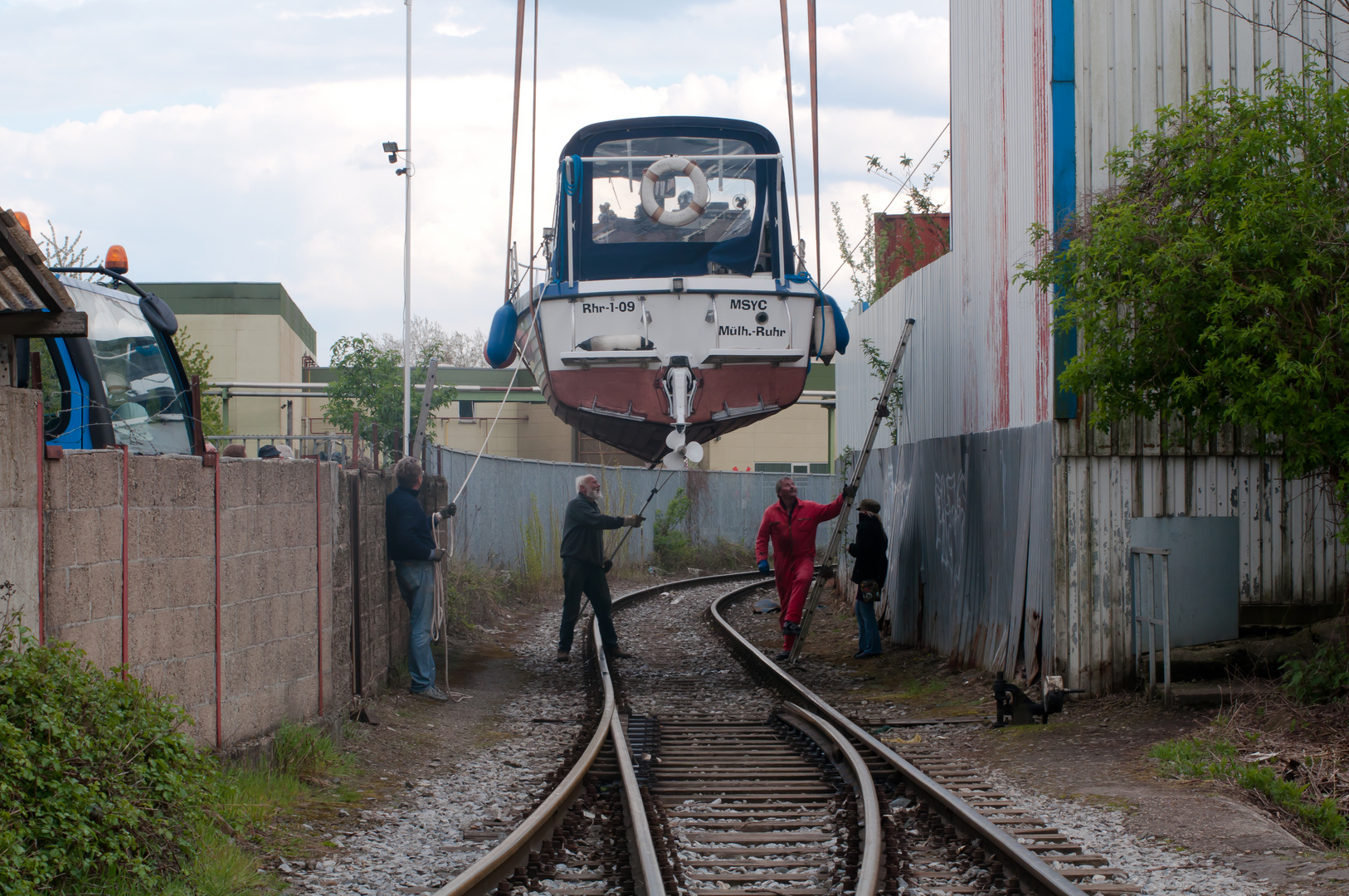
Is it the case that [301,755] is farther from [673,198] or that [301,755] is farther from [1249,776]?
[673,198]

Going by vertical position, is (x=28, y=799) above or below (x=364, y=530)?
below

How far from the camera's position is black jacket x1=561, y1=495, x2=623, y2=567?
501 inches

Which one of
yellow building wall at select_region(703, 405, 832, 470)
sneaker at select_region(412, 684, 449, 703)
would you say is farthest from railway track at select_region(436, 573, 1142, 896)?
yellow building wall at select_region(703, 405, 832, 470)

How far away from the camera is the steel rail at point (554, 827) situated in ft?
16.7

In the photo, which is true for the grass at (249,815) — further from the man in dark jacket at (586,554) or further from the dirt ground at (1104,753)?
the man in dark jacket at (586,554)

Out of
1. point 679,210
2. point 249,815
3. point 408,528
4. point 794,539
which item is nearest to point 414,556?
point 408,528

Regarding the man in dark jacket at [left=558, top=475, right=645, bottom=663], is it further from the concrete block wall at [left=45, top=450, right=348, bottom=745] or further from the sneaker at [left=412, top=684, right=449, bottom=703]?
the concrete block wall at [left=45, top=450, right=348, bottom=745]

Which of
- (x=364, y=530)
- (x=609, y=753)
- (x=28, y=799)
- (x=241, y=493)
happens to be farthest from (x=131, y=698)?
(x=364, y=530)

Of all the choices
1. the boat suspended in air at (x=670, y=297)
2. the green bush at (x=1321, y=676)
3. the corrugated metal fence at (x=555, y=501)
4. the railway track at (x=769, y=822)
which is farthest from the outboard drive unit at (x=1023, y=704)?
the corrugated metal fence at (x=555, y=501)

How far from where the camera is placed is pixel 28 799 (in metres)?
4.27

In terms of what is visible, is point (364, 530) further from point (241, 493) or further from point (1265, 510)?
point (1265, 510)

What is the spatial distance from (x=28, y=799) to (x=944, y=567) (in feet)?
33.9

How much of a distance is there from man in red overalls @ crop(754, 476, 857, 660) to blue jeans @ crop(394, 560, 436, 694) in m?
4.10

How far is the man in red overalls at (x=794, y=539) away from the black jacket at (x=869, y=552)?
1.28 feet
